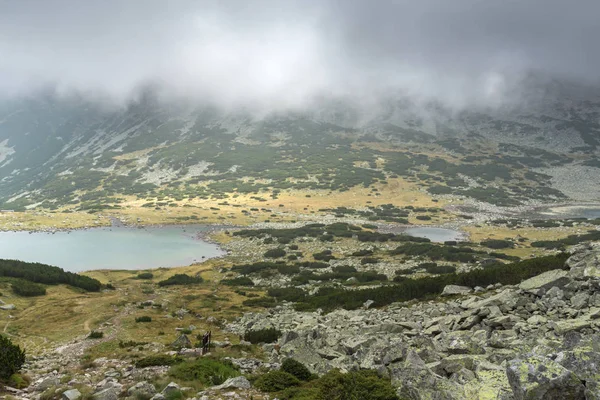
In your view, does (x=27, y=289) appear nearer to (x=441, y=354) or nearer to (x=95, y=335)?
(x=95, y=335)

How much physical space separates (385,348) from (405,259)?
3072 centimetres

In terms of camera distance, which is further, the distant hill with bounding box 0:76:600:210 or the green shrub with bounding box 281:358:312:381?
the distant hill with bounding box 0:76:600:210

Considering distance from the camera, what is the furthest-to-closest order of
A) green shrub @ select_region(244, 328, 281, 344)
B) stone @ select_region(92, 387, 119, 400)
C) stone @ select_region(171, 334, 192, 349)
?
green shrub @ select_region(244, 328, 281, 344) < stone @ select_region(171, 334, 192, 349) < stone @ select_region(92, 387, 119, 400)

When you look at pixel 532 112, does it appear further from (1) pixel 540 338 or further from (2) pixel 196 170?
(1) pixel 540 338

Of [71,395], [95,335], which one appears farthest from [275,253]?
[71,395]

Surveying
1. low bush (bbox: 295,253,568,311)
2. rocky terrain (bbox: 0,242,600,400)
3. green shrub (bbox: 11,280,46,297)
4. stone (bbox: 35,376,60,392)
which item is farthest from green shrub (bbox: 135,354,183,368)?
green shrub (bbox: 11,280,46,297)

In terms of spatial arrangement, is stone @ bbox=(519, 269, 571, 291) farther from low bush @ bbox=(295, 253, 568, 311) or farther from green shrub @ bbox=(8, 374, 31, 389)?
green shrub @ bbox=(8, 374, 31, 389)

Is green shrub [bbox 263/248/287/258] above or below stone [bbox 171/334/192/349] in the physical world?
below

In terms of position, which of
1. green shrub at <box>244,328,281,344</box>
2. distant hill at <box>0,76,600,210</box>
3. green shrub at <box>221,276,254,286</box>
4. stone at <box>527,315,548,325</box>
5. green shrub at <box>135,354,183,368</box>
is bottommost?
green shrub at <box>221,276,254,286</box>

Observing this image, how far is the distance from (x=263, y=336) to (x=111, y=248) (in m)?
44.5

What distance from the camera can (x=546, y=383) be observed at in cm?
607

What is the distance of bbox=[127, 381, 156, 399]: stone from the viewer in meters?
9.88

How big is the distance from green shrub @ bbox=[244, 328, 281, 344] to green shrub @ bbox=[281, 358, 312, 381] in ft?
18.6

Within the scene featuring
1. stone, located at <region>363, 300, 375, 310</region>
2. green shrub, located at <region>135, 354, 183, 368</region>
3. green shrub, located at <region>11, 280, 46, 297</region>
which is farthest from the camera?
green shrub, located at <region>11, 280, 46, 297</region>
